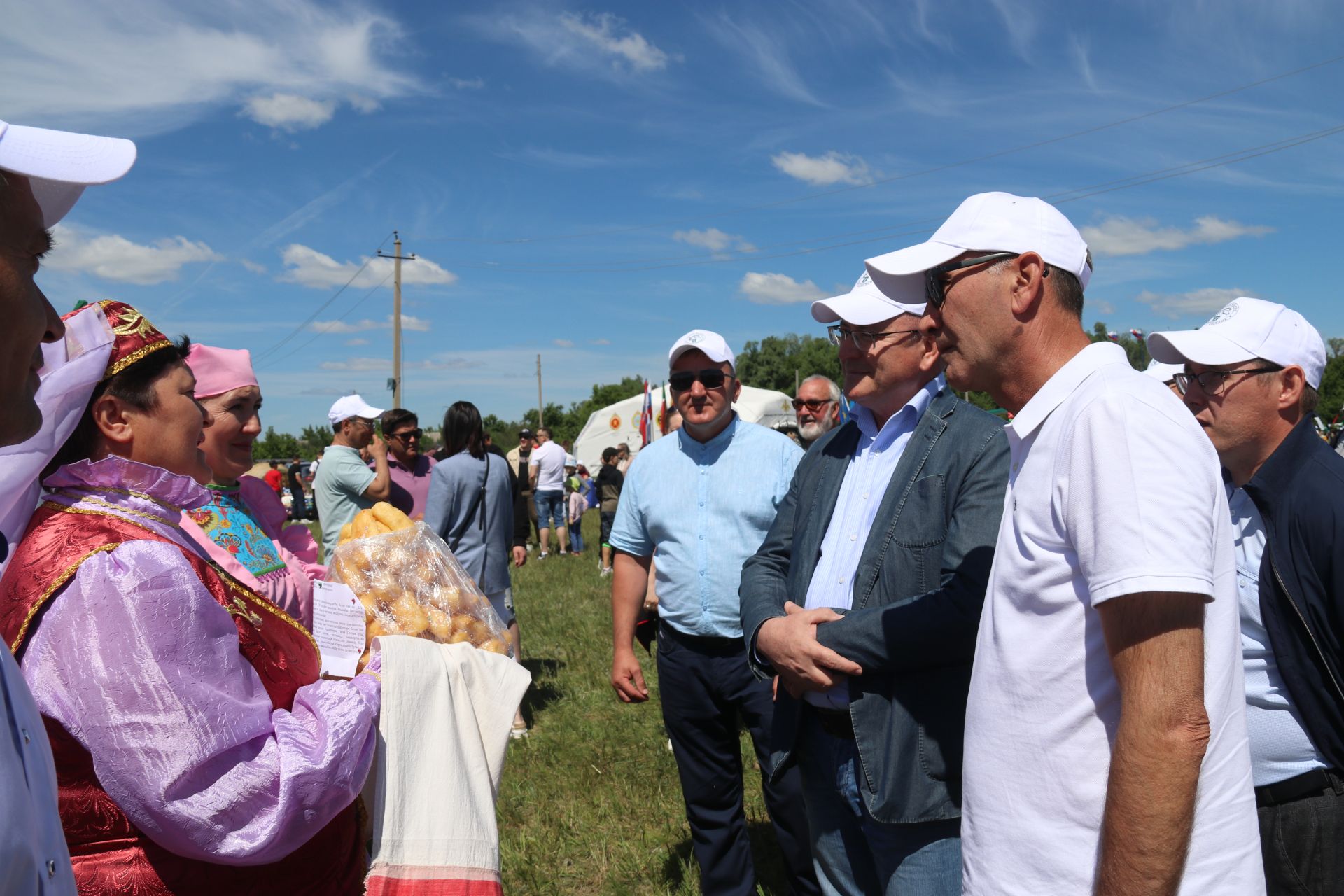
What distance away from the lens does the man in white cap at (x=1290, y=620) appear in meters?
2.18

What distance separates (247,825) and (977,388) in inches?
Result: 66.0

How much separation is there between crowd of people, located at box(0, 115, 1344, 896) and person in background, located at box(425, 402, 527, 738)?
280cm

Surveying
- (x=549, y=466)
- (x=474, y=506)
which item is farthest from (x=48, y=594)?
(x=549, y=466)

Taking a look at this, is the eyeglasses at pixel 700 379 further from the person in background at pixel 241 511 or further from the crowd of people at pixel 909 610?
the person in background at pixel 241 511

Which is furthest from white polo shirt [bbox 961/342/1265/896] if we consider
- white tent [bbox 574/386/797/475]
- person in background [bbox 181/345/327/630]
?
white tent [bbox 574/386/797/475]

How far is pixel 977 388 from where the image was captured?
1.83m

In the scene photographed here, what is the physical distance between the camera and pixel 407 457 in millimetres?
7164

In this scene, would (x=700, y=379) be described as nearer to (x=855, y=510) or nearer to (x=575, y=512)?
(x=855, y=510)

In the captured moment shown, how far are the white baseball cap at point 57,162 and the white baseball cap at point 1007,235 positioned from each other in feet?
4.56

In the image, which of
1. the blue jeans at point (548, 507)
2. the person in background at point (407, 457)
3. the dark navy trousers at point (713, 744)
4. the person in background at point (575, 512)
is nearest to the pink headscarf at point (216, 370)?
the dark navy trousers at point (713, 744)

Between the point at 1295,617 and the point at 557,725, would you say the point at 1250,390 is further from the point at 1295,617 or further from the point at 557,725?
the point at 557,725

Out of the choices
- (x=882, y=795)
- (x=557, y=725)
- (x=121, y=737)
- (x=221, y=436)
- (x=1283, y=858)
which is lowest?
(x=557, y=725)

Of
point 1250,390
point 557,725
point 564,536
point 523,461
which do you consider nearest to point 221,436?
point 1250,390

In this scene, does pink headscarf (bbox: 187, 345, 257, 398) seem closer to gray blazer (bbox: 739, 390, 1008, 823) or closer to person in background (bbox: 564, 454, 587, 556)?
gray blazer (bbox: 739, 390, 1008, 823)
